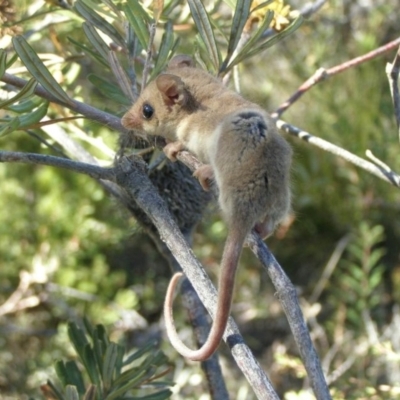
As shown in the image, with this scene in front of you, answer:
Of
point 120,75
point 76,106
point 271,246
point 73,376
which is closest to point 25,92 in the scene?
point 76,106

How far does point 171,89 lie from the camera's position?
5.30ft

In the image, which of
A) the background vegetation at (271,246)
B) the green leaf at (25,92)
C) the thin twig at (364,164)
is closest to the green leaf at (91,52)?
the green leaf at (25,92)

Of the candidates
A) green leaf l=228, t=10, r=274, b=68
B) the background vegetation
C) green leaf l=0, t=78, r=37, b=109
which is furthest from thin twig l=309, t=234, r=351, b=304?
green leaf l=0, t=78, r=37, b=109

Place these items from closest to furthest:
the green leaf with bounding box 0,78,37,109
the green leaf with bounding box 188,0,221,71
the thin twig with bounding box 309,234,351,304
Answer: the green leaf with bounding box 0,78,37,109 < the green leaf with bounding box 188,0,221,71 < the thin twig with bounding box 309,234,351,304

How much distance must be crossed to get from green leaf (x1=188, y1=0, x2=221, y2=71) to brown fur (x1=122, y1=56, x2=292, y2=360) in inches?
4.3

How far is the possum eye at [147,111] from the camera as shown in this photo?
1.62 metres

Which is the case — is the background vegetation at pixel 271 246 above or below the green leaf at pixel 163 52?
below

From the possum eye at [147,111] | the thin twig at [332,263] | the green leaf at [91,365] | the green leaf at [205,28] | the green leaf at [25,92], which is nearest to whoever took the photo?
the green leaf at [25,92]

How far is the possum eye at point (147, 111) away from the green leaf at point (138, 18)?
0.21 m

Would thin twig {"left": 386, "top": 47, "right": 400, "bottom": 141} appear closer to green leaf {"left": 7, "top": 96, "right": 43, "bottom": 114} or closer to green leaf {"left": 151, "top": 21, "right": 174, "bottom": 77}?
green leaf {"left": 151, "top": 21, "right": 174, "bottom": 77}

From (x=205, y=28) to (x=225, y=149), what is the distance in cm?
27

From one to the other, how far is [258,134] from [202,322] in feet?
2.21

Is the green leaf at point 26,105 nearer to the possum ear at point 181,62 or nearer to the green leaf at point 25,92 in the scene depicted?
the green leaf at point 25,92

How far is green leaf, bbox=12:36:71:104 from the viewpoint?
48.3 inches
